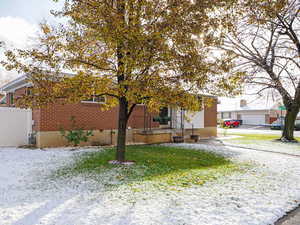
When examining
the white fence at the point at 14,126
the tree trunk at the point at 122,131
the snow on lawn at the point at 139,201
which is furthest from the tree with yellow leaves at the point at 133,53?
the white fence at the point at 14,126

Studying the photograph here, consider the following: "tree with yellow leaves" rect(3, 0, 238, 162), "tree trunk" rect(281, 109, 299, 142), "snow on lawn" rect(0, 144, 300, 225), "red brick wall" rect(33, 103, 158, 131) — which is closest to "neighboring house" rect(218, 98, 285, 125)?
"tree trunk" rect(281, 109, 299, 142)

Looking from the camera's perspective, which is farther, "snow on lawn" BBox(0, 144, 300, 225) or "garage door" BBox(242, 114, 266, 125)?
"garage door" BBox(242, 114, 266, 125)

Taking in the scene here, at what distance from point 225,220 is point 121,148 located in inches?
178

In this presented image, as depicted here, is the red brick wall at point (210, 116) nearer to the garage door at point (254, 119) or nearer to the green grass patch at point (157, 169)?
the green grass patch at point (157, 169)

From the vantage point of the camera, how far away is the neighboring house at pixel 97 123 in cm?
1053

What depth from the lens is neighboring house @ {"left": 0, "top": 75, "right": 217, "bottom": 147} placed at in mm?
10531

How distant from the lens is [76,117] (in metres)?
11.4

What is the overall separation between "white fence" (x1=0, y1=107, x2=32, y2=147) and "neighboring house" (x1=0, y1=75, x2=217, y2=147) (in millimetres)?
638

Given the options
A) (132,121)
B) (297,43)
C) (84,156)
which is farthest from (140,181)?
(297,43)

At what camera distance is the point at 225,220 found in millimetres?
3582

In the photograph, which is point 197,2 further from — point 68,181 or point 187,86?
point 68,181

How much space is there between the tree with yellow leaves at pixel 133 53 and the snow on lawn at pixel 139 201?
2264 millimetres

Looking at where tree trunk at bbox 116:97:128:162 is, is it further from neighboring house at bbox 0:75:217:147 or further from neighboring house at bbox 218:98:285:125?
neighboring house at bbox 218:98:285:125

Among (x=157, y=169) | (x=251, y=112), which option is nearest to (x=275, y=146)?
(x=157, y=169)
